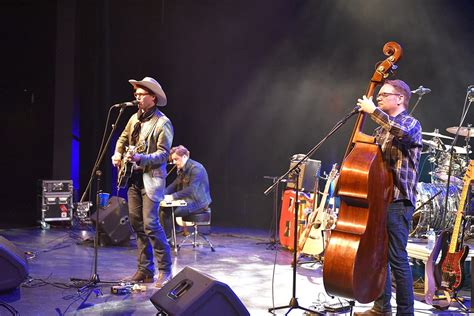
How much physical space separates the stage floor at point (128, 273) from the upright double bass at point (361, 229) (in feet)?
3.46

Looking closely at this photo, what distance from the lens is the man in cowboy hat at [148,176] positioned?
5.21 meters

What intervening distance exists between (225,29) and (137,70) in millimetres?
2053

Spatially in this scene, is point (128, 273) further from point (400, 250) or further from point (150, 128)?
point (400, 250)

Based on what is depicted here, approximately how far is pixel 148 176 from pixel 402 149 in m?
2.50

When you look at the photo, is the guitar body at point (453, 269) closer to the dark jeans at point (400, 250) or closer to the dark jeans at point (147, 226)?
the dark jeans at point (400, 250)

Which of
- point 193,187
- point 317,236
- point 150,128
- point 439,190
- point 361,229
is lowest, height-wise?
point 317,236

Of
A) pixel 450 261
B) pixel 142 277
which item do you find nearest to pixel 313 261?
pixel 450 261

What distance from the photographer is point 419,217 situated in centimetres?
723

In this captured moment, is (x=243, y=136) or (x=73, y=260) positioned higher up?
(x=243, y=136)

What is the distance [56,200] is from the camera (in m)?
9.75

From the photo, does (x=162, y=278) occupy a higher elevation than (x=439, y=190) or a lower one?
lower

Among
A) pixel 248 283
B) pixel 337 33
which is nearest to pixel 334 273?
pixel 248 283

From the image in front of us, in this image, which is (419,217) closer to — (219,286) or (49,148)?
(219,286)

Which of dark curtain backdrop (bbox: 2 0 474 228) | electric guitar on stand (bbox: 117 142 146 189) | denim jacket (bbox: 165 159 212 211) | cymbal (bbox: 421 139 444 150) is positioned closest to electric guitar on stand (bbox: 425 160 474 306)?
cymbal (bbox: 421 139 444 150)
